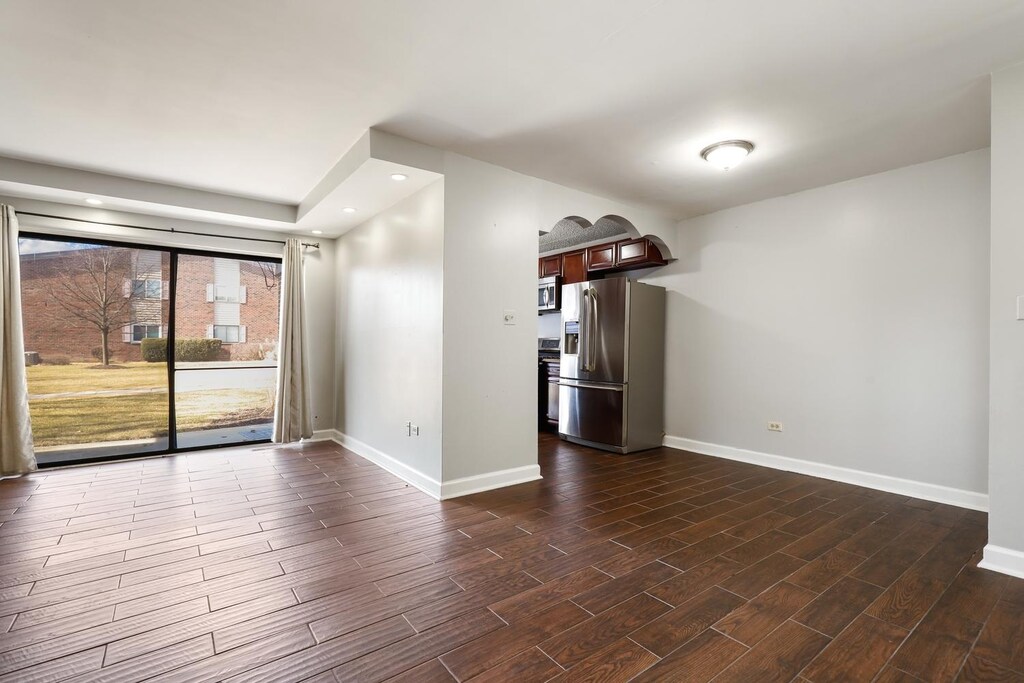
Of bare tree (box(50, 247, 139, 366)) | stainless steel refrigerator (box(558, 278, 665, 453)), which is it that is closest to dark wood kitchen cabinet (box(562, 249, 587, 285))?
stainless steel refrigerator (box(558, 278, 665, 453))

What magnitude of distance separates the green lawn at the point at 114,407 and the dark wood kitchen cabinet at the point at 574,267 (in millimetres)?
4171

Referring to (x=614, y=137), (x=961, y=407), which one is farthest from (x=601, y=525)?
(x=961, y=407)

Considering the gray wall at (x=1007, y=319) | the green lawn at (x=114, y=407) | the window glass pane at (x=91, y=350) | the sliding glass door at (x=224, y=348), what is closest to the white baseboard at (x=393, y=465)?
the sliding glass door at (x=224, y=348)

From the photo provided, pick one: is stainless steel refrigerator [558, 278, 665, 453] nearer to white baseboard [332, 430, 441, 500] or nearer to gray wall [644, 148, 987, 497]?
gray wall [644, 148, 987, 497]

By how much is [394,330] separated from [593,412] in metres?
2.36

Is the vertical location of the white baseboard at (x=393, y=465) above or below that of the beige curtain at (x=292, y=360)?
below

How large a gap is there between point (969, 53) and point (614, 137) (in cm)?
180

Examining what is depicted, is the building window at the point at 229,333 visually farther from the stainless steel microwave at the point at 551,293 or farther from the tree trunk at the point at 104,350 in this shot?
the stainless steel microwave at the point at 551,293

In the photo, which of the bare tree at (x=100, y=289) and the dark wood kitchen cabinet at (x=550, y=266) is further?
the dark wood kitchen cabinet at (x=550, y=266)

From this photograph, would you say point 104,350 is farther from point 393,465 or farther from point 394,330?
point 393,465

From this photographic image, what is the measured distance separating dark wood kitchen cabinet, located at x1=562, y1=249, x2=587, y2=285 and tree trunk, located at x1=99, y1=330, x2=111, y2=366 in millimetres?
5047

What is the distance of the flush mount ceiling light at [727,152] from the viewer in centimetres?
331

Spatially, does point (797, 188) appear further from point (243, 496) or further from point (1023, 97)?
point (243, 496)

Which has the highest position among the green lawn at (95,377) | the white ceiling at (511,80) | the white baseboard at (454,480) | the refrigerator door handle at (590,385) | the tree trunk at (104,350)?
the white ceiling at (511,80)
